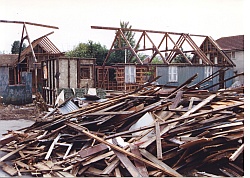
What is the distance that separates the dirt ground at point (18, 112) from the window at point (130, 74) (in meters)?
4.28

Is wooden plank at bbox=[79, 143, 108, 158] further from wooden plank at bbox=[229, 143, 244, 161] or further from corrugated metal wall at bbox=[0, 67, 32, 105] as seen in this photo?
corrugated metal wall at bbox=[0, 67, 32, 105]

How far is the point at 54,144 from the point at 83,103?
5.25 ft

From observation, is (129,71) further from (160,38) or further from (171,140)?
(171,140)

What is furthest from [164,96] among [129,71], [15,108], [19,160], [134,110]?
[129,71]

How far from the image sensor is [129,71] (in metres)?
12.5

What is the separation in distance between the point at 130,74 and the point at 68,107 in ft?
23.6

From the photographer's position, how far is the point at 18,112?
916cm

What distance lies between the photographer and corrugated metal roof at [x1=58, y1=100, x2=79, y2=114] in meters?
5.40

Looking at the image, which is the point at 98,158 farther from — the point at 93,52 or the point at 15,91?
the point at 93,52

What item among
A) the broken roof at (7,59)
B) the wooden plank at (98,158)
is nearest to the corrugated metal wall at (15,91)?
the broken roof at (7,59)

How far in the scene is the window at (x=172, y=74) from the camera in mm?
12898

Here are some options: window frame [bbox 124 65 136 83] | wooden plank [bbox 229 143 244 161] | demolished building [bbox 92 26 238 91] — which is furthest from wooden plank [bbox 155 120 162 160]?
window frame [bbox 124 65 136 83]

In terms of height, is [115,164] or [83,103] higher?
[83,103]

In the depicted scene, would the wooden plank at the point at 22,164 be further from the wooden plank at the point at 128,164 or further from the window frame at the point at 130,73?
the window frame at the point at 130,73
